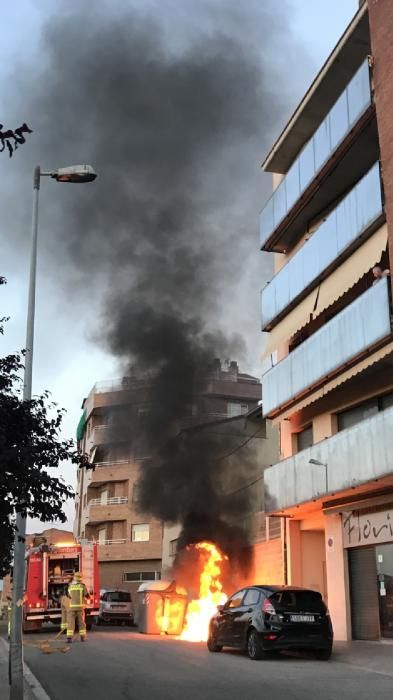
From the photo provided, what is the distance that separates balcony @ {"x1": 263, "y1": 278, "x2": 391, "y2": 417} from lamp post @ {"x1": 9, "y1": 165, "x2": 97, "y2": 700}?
7122mm

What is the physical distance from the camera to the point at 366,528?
15.9m

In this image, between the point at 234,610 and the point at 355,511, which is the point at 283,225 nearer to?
the point at 355,511

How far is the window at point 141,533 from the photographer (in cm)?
4309

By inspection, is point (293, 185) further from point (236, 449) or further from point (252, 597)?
point (252, 597)

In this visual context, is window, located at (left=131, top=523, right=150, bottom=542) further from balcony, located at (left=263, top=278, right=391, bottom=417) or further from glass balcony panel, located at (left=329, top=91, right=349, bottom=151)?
glass balcony panel, located at (left=329, top=91, right=349, bottom=151)

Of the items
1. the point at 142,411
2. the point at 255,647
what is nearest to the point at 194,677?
the point at 255,647

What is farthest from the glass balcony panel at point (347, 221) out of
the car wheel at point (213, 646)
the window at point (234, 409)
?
the window at point (234, 409)

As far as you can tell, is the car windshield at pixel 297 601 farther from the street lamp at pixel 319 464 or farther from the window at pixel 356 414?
the window at pixel 356 414

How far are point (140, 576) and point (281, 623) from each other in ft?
108

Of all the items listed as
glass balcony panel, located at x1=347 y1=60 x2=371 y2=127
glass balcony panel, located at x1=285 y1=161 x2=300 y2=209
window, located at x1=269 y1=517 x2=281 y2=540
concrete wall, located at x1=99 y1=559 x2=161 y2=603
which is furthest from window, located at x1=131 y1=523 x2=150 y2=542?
glass balcony panel, located at x1=347 y1=60 x2=371 y2=127

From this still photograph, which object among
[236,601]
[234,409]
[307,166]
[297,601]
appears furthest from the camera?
[234,409]

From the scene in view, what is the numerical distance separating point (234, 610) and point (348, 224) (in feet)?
28.9

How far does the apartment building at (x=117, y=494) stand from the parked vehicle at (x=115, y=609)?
4.55 meters

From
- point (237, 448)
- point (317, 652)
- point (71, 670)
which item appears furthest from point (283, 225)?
point (71, 670)
